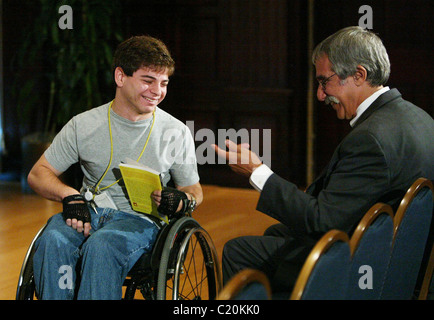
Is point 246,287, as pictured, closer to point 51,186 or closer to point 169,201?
point 169,201

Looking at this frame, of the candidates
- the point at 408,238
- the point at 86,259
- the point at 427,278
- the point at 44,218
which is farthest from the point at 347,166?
the point at 44,218

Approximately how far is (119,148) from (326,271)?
4.10 feet

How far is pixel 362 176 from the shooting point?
1.91 metres

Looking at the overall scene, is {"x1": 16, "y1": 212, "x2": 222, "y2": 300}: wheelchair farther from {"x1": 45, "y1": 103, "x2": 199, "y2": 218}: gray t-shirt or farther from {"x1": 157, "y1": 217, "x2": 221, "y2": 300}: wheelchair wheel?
{"x1": 45, "y1": 103, "x2": 199, "y2": 218}: gray t-shirt

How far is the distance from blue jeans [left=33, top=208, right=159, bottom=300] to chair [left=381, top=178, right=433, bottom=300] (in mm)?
853

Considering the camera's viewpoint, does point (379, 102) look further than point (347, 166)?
Yes

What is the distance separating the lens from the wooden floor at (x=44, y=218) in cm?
375

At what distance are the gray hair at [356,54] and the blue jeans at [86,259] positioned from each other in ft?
2.97

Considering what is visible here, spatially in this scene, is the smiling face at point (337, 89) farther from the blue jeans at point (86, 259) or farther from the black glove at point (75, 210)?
the black glove at point (75, 210)

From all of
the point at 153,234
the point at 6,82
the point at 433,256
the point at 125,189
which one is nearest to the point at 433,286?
the point at 433,256

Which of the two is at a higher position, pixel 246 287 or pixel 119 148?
pixel 119 148

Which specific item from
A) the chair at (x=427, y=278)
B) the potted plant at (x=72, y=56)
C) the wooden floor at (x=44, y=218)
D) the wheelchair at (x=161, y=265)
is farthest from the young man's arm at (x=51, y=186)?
the potted plant at (x=72, y=56)

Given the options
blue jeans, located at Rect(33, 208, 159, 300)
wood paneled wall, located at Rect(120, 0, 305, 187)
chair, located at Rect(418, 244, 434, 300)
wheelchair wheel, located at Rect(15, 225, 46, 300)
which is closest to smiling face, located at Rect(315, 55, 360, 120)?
chair, located at Rect(418, 244, 434, 300)
